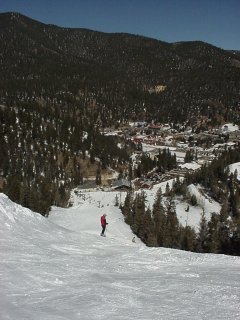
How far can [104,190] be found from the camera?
144 metres

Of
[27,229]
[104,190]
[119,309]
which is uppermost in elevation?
[119,309]

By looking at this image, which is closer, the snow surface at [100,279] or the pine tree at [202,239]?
the snow surface at [100,279]

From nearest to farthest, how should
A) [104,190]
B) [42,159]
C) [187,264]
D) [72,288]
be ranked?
[72,288] < [187,264] < [104,190] < [42,159]

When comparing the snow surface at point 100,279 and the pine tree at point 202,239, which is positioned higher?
the snow surface at point 100,279

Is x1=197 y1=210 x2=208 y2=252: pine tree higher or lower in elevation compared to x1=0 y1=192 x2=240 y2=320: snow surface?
lower

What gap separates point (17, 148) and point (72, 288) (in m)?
159

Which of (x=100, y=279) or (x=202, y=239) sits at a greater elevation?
(x=100, y=279)

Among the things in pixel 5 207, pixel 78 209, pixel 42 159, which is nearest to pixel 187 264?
pixel 5 207

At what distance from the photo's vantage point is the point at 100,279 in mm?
20688

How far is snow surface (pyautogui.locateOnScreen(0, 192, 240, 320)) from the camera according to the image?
1571 centimetres

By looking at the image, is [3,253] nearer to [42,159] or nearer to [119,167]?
[42,159]

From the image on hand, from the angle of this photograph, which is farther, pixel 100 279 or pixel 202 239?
pixel 202 239

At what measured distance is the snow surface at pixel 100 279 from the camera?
15708mm

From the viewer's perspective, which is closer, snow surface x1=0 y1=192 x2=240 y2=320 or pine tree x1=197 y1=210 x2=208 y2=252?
snow surface x1=0 y1=192 x2=240 y2=320
